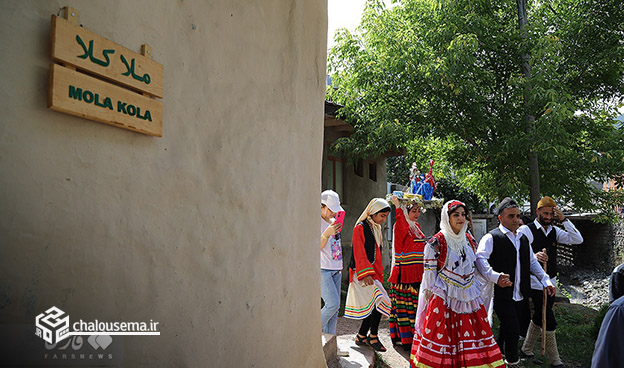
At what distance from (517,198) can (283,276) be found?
7834 millimetres

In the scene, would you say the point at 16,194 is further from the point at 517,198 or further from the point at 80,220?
the point at 517,198

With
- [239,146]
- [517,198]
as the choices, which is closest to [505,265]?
[239,146]

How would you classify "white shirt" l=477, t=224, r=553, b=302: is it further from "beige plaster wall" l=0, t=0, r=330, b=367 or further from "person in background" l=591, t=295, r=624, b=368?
"person in background" l=591, t=295, r=624, b=368

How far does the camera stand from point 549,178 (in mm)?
8648

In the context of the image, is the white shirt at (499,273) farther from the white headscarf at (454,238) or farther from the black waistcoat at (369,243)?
the black waistcoat at (369,243)

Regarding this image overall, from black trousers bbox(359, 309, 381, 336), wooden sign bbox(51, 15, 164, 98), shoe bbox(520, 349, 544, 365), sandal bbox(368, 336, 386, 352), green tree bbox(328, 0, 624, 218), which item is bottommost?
shoe bbox(520, 349, 544, 365)

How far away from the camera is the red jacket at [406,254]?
5.65 metres

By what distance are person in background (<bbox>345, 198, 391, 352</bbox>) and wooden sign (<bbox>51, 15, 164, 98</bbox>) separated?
148 inches

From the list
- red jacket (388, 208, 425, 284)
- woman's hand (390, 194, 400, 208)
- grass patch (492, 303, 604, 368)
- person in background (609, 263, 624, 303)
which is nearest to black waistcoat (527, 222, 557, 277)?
grass patch (492, 303, 604, 368)

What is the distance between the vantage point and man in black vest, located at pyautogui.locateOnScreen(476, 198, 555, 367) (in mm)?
4457

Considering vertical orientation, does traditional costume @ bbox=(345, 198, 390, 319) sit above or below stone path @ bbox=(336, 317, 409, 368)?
above

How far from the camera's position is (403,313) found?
5578mm

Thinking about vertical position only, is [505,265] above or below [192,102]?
below

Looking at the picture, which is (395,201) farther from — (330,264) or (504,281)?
(504,281)
